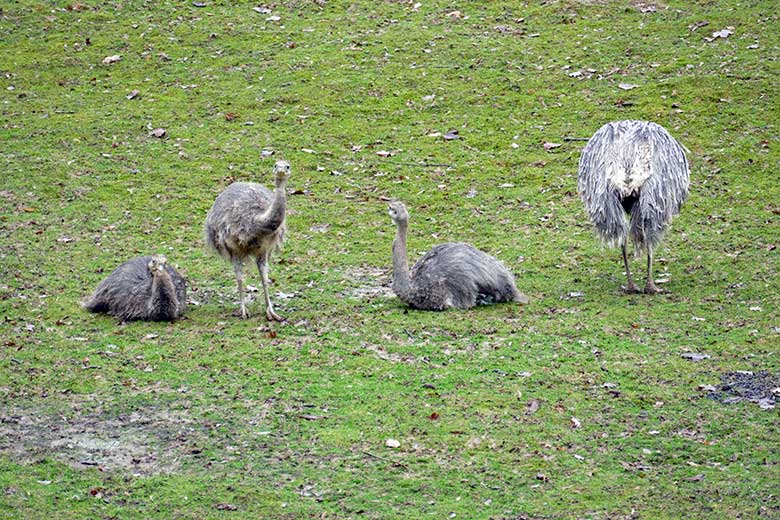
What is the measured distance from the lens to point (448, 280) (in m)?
11.8

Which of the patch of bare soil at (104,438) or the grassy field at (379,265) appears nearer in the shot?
the grassy field at (379,265)

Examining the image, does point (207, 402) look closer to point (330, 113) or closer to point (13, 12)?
point (330, 113)

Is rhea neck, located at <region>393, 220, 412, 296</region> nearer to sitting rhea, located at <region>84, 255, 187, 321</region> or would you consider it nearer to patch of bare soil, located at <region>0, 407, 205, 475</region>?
sitting rhea, located at <region>84, 255, 187, 321</region>

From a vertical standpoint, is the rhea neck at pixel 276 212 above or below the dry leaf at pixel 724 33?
below

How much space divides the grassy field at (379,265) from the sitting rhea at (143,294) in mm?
324

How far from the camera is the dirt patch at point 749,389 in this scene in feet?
30.7

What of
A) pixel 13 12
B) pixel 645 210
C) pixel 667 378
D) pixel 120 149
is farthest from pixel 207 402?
pixel 13 12

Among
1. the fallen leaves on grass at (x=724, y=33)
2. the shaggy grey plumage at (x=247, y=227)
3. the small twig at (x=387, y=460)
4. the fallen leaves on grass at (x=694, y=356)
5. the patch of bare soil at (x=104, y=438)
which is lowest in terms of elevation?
the small twig at (x=387, y=460)

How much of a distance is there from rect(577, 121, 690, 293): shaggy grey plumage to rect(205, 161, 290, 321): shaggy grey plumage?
3428 mm

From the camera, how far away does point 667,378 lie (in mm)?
9828

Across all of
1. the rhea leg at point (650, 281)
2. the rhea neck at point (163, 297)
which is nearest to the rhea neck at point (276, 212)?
the rhea neck at point (163, 297)

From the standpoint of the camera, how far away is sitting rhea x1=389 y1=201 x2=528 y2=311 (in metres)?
11.8

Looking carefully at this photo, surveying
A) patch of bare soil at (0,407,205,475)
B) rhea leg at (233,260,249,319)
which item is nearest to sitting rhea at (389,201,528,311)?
rhea leg at (233,260,249,319)

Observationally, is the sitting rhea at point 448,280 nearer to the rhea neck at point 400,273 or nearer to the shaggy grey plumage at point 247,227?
the rhea neck at point 400,273
